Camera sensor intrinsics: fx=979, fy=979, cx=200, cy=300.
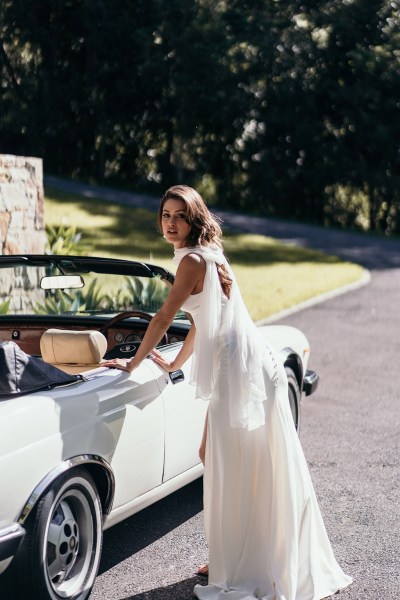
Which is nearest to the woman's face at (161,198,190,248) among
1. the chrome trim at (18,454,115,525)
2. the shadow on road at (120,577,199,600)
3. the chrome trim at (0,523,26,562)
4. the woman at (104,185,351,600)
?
the woman at (104,185,351,600)

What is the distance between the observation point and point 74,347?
15.2 ft

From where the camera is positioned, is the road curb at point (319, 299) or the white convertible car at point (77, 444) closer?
the white convertible car at point (77, 444)

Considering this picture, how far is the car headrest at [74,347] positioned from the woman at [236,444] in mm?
423

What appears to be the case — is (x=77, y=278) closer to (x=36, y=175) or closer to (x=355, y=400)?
Result: (x=355, y=400)

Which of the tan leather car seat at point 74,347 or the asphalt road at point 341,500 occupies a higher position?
the tan leather car seat at point 74,347

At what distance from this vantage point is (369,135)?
3347 centimetres

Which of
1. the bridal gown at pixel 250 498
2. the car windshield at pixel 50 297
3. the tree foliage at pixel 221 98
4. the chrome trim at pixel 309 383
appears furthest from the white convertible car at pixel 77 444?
the tree foliage at pixel 221 98

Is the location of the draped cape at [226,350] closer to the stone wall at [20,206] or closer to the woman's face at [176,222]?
the woman's face at [176,222]

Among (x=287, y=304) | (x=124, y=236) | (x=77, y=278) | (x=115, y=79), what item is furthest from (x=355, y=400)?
(x=115, y=79)

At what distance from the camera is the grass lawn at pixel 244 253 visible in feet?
53.1

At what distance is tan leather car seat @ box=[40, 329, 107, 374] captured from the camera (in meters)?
4.59

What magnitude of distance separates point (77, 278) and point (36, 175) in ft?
22.4

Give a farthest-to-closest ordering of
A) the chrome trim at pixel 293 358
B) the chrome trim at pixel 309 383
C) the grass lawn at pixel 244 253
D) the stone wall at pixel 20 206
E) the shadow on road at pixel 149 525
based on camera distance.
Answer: the grass lawn at pixel 244 253, the stone wall at pixel 20 206, the chrome trim at pixel 309 383, the chrome trim at pixel 293 358, the shadow on road at pixel 149 525

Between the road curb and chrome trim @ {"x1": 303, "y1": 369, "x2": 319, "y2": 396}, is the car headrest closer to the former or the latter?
chrome trim @ {"x1": 303, "y1": 369, "x2": 319, "y2": 396}
